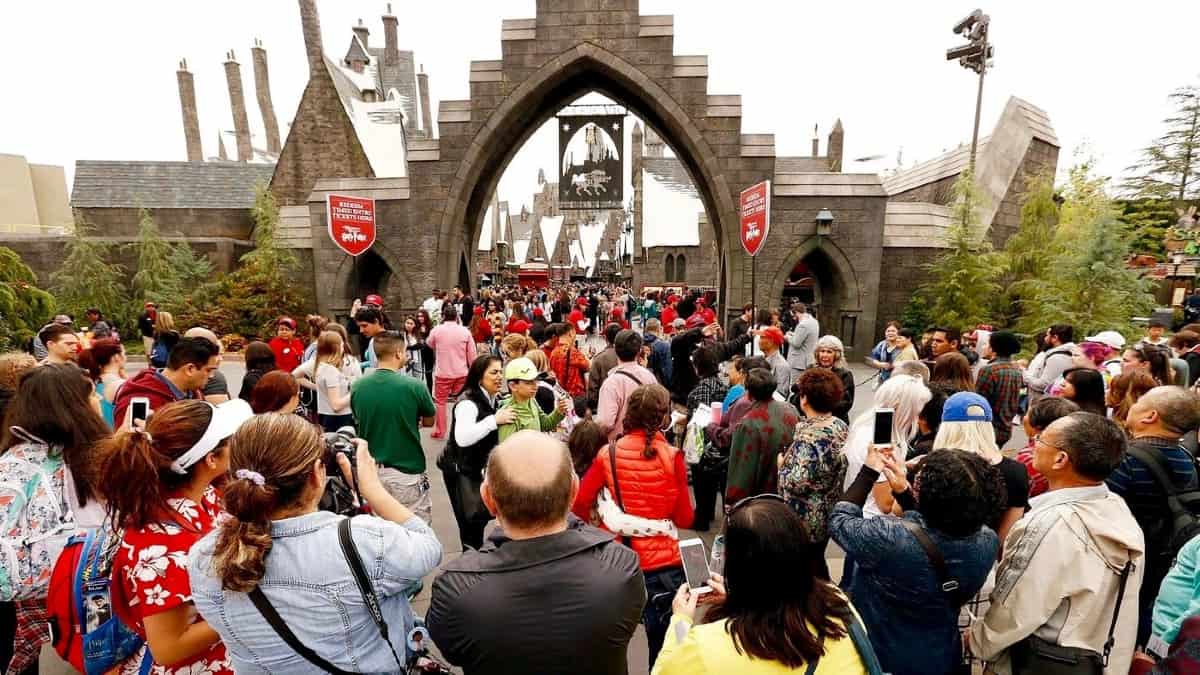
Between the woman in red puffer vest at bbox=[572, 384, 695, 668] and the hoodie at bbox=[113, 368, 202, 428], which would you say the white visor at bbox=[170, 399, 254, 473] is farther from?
the hoodie at bbox=[113, 368, 202, 428]

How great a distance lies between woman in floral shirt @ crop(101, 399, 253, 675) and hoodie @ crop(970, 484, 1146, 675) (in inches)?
109

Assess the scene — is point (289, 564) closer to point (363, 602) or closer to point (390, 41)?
point (363, 602)

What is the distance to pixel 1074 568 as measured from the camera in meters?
1.98

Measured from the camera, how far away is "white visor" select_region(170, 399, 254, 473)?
6.24 feet

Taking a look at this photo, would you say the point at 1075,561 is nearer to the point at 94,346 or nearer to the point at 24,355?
the point at 24,355

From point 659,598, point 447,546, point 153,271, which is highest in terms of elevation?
point 153,271

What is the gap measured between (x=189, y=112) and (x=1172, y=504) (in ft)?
142

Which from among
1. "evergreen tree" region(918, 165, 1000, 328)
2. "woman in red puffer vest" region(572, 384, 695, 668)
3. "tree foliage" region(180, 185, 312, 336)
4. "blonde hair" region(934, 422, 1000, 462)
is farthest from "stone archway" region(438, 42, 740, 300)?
"woman in red puffer vest" region(572, 384, 695, 668)

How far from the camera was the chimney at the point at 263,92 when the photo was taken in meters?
35.2

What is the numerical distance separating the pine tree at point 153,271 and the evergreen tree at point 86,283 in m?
0.63

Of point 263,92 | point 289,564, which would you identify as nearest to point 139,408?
point 289,564

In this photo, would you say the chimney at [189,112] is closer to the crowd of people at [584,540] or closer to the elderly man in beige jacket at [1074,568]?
the crowd of people at [584,540]

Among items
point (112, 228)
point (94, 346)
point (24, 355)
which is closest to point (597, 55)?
point (94, 346)

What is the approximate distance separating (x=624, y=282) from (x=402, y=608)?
47248 mm
